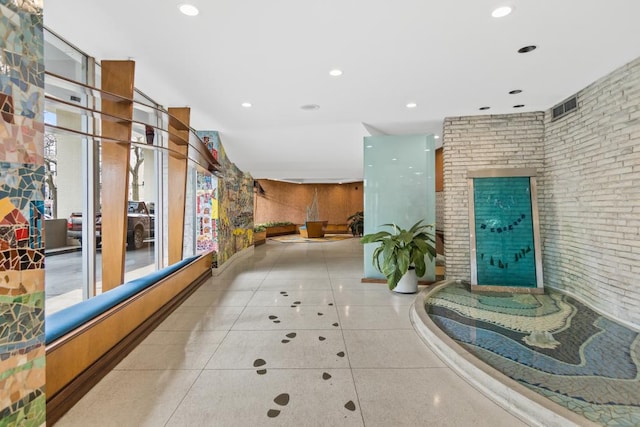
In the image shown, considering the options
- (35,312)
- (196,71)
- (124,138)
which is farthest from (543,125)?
(35,312)

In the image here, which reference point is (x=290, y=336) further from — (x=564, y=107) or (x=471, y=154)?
(x=564, y=107)

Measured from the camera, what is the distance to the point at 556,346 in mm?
2986

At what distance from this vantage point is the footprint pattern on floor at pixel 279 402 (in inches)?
81.7

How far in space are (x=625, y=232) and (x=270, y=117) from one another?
5.35 m

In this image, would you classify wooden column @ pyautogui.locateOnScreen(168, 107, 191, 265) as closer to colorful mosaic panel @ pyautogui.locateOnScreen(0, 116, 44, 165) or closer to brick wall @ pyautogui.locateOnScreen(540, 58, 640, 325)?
colorful mosaic panel @ pyautogui.locateOnScreen(0, 116, 44, 165)

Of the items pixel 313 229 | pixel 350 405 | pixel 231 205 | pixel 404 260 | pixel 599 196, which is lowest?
pixel 350 405

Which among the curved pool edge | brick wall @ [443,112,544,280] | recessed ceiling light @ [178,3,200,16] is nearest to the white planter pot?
brick wall @ [443,112,544,280]

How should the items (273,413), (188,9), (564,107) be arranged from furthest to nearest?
1. (564,107)
2. (188,9)
3. (273,413)

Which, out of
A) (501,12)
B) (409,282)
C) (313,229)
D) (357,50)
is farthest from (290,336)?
(313,229)

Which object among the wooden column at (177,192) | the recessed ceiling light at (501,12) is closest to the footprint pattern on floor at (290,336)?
the wooden column at (177,192)

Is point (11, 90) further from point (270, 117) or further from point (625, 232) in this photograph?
point (625, 232)

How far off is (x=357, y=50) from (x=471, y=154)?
3.34m

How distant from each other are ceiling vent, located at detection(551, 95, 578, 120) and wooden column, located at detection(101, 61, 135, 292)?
5941 millimetres

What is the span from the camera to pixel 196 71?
362 centimetres
